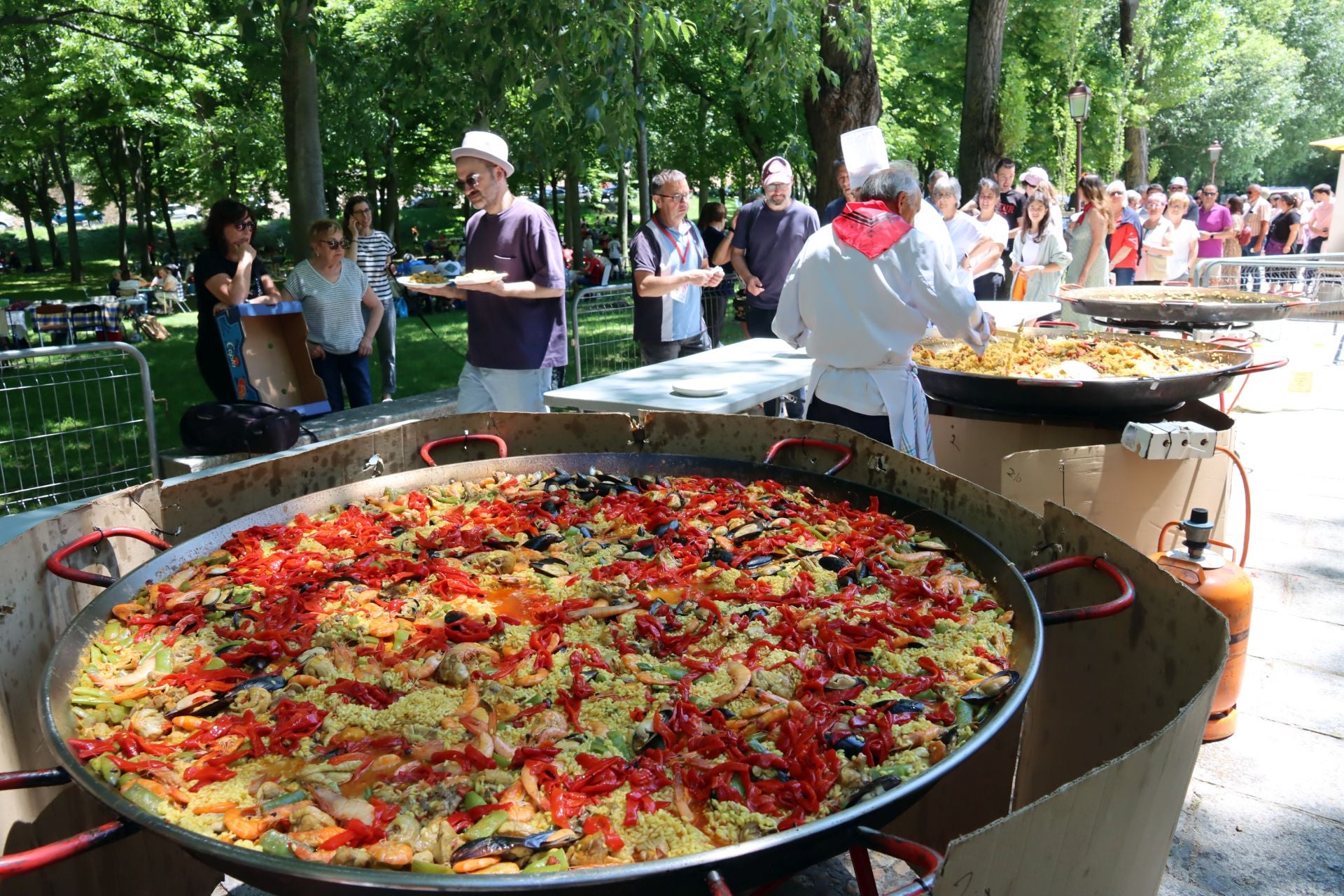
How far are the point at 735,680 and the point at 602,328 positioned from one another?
7800mm

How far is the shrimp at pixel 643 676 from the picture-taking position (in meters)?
2.27

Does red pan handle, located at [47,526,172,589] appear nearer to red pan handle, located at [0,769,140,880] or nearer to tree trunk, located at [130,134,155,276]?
red pan handle, located at [0,769,140,880]

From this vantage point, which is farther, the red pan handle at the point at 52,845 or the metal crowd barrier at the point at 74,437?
the metal crowd barrier at the point at 74,437

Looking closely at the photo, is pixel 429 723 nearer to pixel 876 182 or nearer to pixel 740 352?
pixel 876 182

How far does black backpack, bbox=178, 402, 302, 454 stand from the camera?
600cm

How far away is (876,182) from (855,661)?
2.64 m

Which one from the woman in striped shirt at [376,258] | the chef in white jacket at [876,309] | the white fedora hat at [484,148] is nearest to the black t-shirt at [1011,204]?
the woman in striped shirt at [376,258]

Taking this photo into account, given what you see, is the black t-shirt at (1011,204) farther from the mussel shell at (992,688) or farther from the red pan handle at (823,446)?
the mussel shell at (992,688)

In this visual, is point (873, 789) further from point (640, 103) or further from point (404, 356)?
point (404, 356)

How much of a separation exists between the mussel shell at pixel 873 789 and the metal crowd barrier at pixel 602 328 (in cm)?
651

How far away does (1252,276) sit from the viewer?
41.1 ft

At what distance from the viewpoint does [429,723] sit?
→ 211cm

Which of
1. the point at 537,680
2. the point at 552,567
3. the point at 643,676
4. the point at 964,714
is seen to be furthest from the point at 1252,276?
the point at 537,680

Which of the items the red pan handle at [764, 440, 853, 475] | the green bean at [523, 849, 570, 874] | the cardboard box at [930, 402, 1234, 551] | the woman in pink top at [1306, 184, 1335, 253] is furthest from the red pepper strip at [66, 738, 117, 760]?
the woman in pink top at [1306, 184, 1335, 253]
